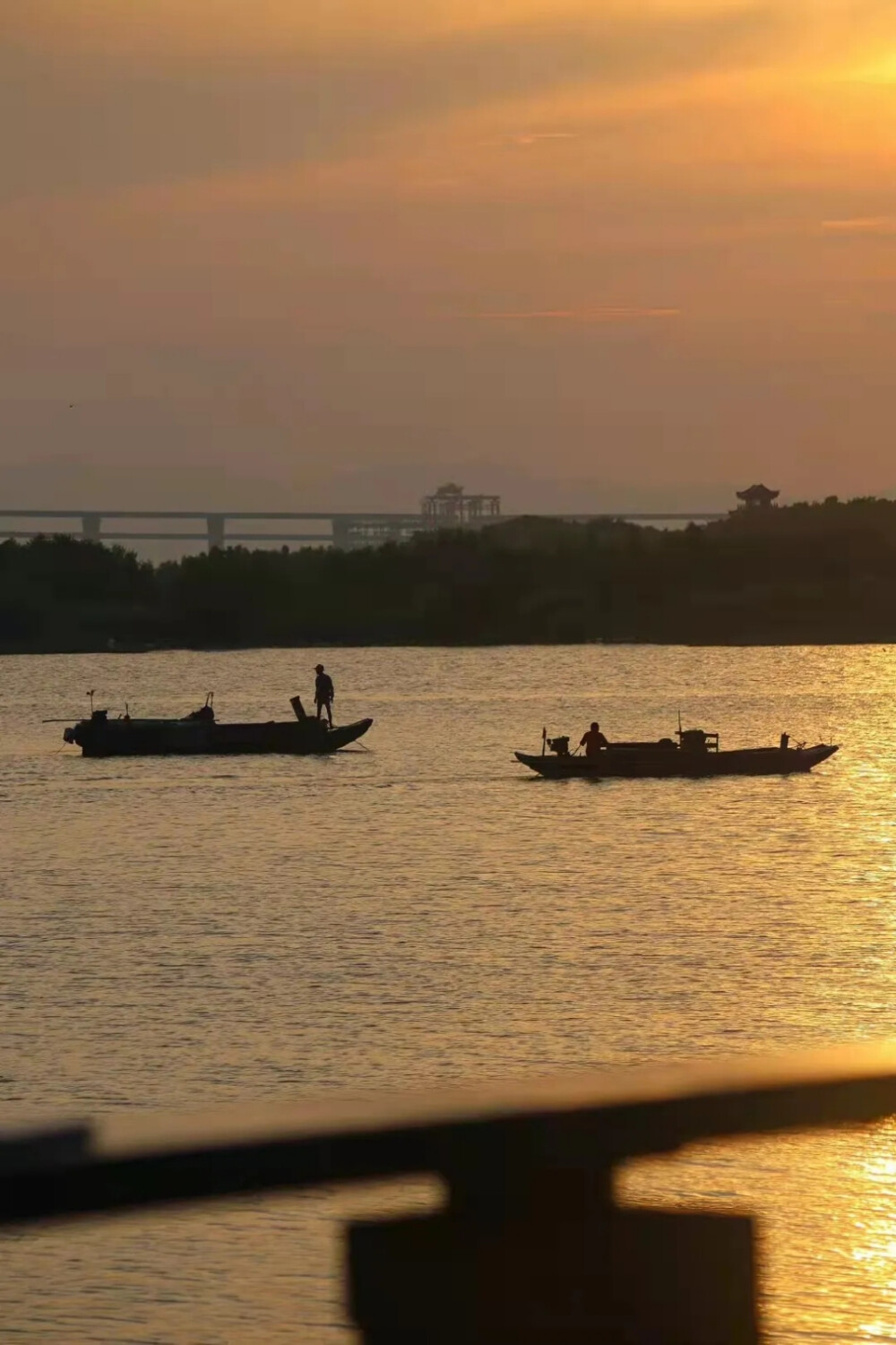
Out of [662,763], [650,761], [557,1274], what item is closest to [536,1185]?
[557,1274]

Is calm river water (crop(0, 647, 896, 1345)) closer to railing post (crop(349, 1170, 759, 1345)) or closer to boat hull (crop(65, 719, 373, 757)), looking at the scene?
railing post (crop(349, 1170, 759, 1345))

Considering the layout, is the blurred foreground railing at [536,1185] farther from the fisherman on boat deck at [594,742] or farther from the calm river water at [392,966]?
the fisherman on boat deck at [594,742]

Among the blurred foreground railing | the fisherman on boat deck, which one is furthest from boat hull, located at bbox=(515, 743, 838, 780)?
the blurred foreground railing

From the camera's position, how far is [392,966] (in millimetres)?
29953

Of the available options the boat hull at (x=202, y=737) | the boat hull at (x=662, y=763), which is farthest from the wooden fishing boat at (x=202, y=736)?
the boat hull at (x=662, y=763)

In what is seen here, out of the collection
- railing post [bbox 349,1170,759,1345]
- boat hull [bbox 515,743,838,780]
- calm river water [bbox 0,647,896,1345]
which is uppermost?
railing post [bbox 349,1170,759,1345]

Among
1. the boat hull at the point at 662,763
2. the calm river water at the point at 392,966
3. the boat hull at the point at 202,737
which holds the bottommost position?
the calm river water at the point at 392,966

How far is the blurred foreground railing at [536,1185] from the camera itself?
8.94 feet

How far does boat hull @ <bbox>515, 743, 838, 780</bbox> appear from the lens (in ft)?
197

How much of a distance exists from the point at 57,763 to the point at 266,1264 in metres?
59.7

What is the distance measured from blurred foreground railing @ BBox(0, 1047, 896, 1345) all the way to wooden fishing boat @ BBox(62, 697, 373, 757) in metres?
66.2

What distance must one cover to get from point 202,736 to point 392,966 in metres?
40.9

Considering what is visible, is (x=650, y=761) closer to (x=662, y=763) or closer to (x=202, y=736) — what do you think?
(x=662, y=763)

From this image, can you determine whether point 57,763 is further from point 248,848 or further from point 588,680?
point 588,680
